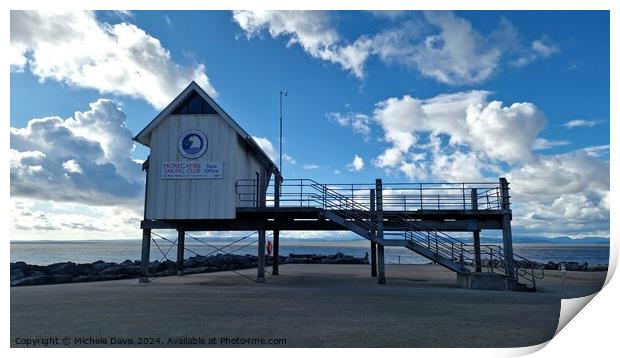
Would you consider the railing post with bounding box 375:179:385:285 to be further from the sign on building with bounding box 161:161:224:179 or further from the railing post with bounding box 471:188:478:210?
the sign on building with bounding box 161:161:224:179

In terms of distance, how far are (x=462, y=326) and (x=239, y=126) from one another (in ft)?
40.7

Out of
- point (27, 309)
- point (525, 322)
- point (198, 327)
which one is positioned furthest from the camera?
point (27, 309)

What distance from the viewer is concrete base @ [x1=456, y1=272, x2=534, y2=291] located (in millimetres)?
16531

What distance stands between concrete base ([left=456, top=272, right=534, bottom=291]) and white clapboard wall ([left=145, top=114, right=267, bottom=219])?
957 cm

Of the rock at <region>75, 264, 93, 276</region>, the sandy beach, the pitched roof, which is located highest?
the pitched roof

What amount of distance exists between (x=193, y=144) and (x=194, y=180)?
1.47m

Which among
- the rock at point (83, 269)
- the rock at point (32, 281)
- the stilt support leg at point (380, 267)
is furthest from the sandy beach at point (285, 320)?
the rock at point (83, 269)

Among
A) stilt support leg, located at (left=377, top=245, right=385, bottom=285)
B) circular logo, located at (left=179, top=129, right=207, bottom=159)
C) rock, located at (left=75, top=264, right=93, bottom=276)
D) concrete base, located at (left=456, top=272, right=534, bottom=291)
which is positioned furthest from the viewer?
rock, located at (left=75, top=264, right=93, bottom=276)

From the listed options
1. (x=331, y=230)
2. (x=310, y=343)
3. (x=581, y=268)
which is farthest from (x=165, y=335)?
(x=581, y=268)

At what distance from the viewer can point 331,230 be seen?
20734 millimetres

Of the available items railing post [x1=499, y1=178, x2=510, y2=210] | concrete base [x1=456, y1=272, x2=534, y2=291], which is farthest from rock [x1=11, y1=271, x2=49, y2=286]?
railing post [x1=499, y1=178, x2=510, y2=210]

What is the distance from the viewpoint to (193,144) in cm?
1862

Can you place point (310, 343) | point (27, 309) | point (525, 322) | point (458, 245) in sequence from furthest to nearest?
point (458, 245) < point (27, 309) < point (525, 322) < point (310, 343)

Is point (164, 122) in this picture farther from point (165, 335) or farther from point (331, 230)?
point (165, 335)
